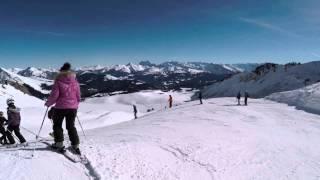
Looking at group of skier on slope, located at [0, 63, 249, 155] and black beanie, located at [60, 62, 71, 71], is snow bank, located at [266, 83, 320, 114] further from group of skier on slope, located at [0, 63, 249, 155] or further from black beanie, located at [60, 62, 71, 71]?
black beanie, located at [60, 62, 71, 71]

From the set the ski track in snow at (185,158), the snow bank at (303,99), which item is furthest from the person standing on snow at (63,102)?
the snow bank at (303,99)

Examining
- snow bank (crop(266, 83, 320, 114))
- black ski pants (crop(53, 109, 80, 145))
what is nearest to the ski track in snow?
black ski pants (crop(53, 109, 80, 145))

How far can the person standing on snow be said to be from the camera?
1030cm

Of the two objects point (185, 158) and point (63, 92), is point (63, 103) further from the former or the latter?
point (185, 158)

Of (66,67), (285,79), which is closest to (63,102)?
(66,67)

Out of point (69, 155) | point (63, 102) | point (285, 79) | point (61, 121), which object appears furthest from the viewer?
point (285, 79)

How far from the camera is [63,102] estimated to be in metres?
10.4

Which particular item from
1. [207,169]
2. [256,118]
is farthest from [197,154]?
[256,118]

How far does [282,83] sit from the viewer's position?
10662 centimetres

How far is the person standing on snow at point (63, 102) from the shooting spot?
10298mm

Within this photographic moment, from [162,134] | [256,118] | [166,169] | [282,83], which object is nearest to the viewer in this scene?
[166,169]

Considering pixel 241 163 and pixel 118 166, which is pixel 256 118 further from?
pixel 118 166

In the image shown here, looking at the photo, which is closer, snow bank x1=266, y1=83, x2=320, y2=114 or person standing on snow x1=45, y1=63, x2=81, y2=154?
person standing on snow x1=45, y1=63, x2=81, y2=154

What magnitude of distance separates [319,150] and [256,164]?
596 centimetres
